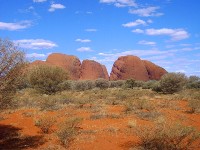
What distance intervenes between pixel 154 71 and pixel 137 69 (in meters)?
5.11

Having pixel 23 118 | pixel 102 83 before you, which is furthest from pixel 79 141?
pixel 102 83

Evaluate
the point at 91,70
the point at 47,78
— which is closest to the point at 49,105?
the point at 47,78

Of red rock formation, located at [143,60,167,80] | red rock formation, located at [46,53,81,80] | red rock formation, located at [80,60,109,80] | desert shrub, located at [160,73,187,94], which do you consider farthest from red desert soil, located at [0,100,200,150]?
red rock formation, located at [80,60,109,80]

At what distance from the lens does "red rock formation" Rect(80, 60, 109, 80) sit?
81375 millimetres

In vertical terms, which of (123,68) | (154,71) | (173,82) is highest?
(123,68)

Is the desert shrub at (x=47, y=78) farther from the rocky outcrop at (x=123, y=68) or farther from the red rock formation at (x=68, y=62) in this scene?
the rocky outcrop at (x=123, y=68)

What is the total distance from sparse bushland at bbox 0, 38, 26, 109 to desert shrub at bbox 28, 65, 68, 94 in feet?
59.8

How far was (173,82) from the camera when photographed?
33656mm

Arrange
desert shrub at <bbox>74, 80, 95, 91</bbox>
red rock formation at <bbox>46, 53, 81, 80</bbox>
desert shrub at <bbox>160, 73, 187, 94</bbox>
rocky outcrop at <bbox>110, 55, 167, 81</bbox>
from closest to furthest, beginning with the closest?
desert shrub at <bbox>160, 73, 187, 94</bbox> < desert shrub at <bbox>74, 80, 95, 91</bbox> < red rock formation at <bbox>46, 53, 81, 80</bbox> < rocky outcrop at <bbox>110, 55, 167, 81</bbox>

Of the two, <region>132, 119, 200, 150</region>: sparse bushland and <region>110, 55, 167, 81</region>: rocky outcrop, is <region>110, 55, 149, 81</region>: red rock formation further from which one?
<region>132, 119, 200, 150</region>: sparse bushland

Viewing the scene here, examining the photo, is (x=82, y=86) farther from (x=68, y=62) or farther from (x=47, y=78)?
(x=68, y=62)

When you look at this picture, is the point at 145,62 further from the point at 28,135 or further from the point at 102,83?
the point at 28,135

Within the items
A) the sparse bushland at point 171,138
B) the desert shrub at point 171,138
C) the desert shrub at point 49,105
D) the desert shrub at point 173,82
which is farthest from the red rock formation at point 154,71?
the desert shrub at point 171,138

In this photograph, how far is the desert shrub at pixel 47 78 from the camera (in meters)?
28.8
